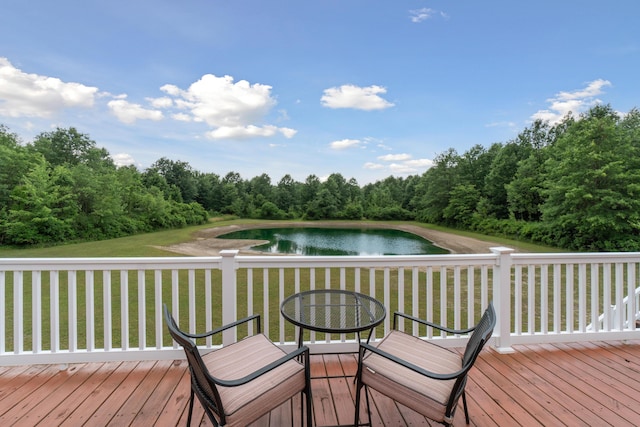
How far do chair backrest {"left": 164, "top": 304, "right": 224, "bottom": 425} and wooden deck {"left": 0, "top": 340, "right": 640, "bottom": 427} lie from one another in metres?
0.59

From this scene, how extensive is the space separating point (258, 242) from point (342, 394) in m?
22.7

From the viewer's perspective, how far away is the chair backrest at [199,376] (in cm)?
123

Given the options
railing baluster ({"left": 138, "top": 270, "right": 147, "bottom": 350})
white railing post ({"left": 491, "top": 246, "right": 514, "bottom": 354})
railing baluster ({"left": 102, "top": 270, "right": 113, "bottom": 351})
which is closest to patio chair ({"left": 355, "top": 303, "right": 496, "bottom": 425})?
white railing post ({"left": 491, "top": 246, "right": 514, "bottom": 354})

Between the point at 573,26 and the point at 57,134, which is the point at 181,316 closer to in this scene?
the point at 573,26

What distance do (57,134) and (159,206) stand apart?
960 cm

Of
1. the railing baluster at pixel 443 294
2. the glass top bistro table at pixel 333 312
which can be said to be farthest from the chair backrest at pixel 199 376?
the railing baluster at pixel 443 294

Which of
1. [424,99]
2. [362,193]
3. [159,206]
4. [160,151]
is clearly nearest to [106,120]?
[159,206]

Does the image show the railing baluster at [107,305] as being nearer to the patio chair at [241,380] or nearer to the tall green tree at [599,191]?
the patio chair at [241,380]

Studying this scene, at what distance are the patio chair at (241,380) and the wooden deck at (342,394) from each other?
416 millimetres

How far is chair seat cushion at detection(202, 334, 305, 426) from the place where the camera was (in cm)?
136

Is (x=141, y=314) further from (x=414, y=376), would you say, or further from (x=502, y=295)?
(x=502, y=295)

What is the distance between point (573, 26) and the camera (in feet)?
33.1

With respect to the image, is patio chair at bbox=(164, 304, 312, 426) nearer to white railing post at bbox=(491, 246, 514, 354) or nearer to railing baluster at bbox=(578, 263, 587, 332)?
white railing post at bbox=(491, 246, 514, 354)

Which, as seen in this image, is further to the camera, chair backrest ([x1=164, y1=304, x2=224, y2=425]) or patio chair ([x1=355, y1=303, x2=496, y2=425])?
patio chair ([x1=355, y1=303, x2=496, y2=425])
